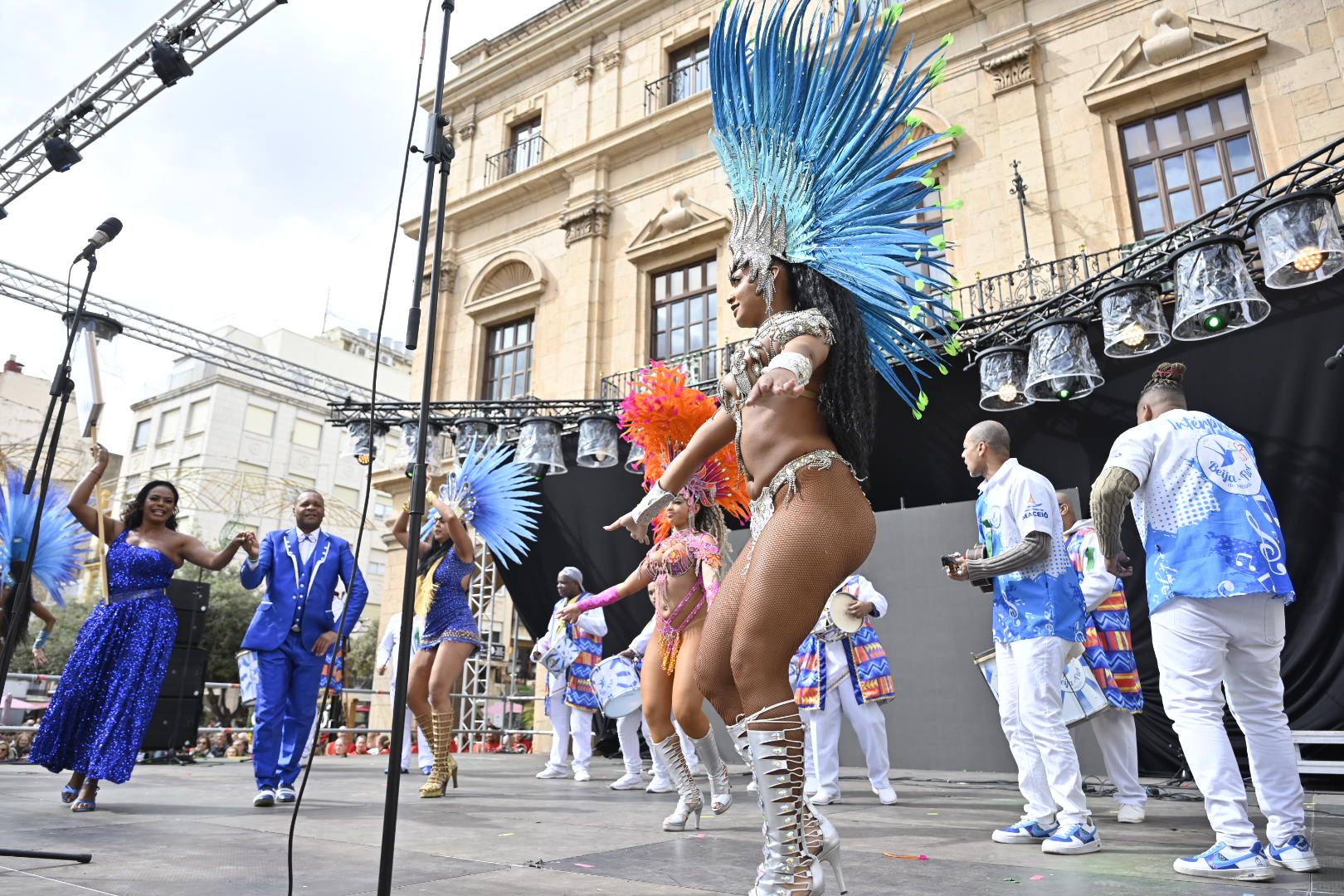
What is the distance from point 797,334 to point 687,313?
11.6 metres

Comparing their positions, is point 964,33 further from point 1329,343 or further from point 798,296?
point 798,296

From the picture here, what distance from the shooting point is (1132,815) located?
441 cm

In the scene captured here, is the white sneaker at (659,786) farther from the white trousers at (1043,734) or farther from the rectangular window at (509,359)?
the rectangular window at (509,359)

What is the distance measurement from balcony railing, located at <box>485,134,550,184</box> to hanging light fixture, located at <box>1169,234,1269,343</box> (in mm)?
12708

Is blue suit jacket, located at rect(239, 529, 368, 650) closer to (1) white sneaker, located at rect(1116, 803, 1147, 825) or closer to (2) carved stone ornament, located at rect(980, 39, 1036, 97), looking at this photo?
(1) white sneaker, located at rect(1116, 803, 1147, 825)

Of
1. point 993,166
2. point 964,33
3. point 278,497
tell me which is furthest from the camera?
point 278,497

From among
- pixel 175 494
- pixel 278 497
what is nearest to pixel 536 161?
pixel 175 494

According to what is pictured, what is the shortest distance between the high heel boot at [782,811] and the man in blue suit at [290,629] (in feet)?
10.7

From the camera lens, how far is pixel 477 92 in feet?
58.9

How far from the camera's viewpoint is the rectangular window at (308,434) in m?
40.6

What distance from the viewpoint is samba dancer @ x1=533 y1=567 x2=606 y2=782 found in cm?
790

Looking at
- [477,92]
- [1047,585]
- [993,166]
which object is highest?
[477,92]

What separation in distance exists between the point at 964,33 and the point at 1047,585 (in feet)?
36.4

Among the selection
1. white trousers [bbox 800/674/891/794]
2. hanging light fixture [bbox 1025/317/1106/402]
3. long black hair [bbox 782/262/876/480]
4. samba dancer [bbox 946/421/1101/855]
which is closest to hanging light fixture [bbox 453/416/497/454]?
white trousers [bbox 800/674/891/794]
